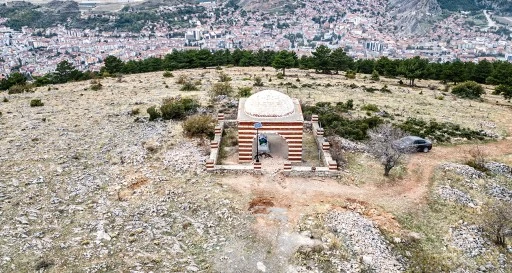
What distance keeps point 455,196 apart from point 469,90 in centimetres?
3046

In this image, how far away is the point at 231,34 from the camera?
16625cm

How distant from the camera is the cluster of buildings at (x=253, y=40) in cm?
12606

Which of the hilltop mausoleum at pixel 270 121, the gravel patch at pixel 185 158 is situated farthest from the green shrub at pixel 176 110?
the hilltop mausoleum at pixel 270 121

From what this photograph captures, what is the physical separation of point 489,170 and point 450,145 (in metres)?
4.47

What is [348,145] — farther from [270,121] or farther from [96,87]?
[96,87]

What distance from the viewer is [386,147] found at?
969 inches

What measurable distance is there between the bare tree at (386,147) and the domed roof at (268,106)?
20.7 feet

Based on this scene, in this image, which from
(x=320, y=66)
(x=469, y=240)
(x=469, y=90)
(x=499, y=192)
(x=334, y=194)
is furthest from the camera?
(x=320, y=66)

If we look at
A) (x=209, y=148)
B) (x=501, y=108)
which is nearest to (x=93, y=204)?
(x=209, y=148)

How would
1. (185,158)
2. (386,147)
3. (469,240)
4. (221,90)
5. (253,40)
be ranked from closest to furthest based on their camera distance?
(469,240) → (386,147) → (185,158) → (221,90) → (253,40)

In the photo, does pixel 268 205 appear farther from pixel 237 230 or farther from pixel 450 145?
pixel 450 145

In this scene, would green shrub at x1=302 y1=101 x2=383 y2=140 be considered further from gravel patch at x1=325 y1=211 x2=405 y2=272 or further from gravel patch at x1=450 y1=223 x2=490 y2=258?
gravel patch at x1=450 y1=223 x2=490 y2=258

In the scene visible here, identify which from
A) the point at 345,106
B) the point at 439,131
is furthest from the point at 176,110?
the point at 439,131

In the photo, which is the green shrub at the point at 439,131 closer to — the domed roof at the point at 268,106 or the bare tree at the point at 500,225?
the bare tree at the point at 500,225
